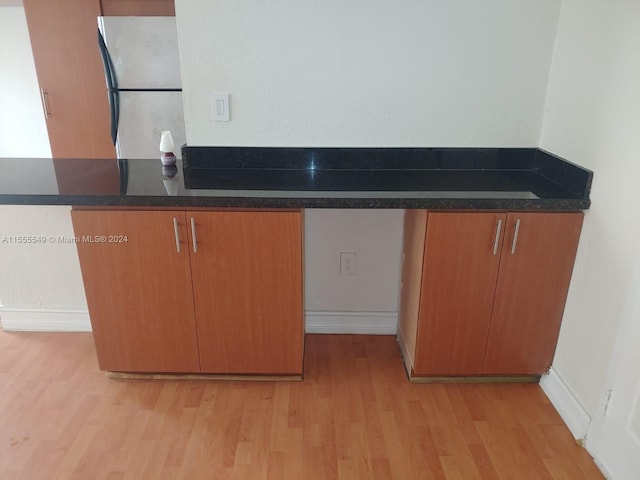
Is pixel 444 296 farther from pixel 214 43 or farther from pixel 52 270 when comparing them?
pixel 52 270

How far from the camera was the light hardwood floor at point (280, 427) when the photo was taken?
154 centimetres

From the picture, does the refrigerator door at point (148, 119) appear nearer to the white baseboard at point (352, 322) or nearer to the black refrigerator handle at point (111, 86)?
the black refrigerator handle at point (111, 86)

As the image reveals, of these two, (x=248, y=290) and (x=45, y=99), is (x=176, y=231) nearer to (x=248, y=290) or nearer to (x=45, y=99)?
(x=248, y=290)

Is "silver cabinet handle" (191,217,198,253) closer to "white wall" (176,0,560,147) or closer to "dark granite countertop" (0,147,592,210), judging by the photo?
"dark granite countertop" (0,147,592,210)

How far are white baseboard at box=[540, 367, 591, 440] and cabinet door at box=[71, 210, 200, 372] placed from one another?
144cm

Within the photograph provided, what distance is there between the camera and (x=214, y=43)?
71.7 inches

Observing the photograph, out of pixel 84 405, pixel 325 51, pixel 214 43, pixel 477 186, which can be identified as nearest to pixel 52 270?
pixel 84 405

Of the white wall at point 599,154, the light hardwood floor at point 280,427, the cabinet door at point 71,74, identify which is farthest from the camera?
the cabinet door at point 71,74

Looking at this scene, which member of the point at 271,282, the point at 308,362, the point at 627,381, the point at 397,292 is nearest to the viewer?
the point at 627,381

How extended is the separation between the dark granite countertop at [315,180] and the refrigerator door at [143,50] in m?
1.00

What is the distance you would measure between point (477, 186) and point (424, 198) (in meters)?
0.31

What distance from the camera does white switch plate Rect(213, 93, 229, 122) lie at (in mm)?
1891

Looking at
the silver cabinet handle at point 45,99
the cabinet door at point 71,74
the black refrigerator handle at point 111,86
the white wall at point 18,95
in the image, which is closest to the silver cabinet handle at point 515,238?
the black refrigerator handle at point 111,86

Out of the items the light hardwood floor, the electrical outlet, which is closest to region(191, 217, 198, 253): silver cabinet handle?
the light hardwood floor
